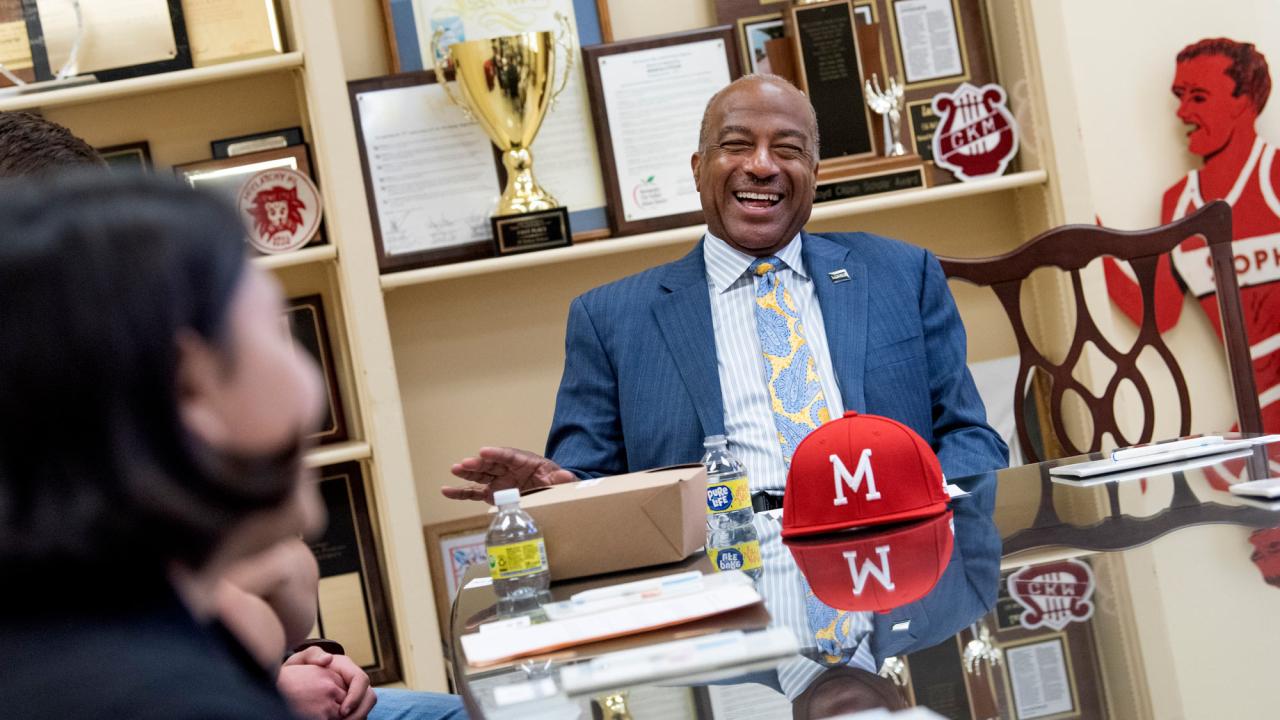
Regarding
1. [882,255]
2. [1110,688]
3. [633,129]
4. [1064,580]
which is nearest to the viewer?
[1110,688]

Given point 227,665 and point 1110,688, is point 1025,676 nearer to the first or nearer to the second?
point 1110,688

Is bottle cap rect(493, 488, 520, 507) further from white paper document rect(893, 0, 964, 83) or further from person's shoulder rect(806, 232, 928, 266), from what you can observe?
white paper document rect(893, 0, 964, 83)

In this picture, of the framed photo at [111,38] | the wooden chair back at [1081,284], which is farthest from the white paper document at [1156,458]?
the framed photo at [111,38]

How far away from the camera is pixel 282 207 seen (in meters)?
2.81

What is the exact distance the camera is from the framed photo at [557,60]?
293 centimetres

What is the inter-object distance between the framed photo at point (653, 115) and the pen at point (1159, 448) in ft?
4.53

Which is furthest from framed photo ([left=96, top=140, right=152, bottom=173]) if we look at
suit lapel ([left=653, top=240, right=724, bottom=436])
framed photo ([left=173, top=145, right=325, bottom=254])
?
suit lapel ([left=653, top=240, right=724, bottom=436])

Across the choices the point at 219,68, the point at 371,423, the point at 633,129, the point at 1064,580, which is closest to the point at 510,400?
the point at 371,423

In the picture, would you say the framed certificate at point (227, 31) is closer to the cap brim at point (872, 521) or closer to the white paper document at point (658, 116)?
the white paper document at point (658, 116)

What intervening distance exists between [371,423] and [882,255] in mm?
1148

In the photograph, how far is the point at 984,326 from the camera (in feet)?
10.6

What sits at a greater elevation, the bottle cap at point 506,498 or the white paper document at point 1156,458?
the bottle cap at point 506,498

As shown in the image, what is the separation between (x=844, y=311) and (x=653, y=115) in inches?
35.0

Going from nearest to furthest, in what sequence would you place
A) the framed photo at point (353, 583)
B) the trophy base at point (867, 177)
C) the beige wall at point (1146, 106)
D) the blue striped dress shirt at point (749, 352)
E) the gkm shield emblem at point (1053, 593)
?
1. the gkm shield emblem at point (1053, 593)
2. the blue striped dress shirt at point (749, 352)
3. the framed photo at point (353, 583)
4. the trophy base at point (867, 177)
5. the beige wall at point (1146, 106)
